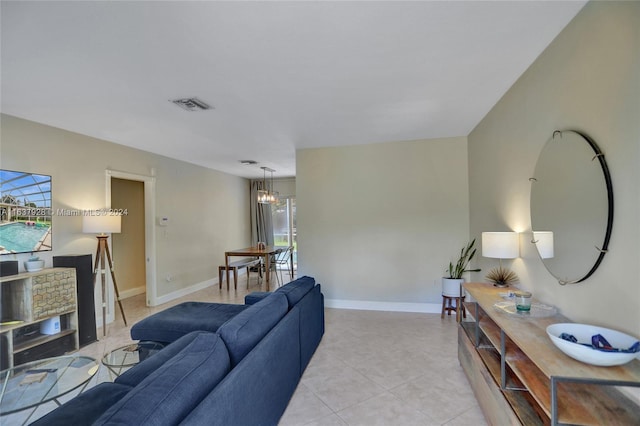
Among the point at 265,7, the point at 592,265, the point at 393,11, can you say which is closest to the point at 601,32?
the point at 393,11

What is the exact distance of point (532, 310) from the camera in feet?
6.29

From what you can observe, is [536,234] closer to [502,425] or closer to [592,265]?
[592,265]

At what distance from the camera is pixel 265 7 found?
159cm

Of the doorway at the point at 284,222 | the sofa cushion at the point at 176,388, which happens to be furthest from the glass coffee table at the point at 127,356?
the doorway at the point at 284,222

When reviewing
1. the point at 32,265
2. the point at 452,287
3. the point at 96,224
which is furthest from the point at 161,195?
the point at 452,287

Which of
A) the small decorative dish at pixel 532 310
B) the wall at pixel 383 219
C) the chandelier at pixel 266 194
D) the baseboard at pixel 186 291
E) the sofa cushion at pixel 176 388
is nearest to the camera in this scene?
the sofa cushion at pixel 176 388

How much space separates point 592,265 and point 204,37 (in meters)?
2.63

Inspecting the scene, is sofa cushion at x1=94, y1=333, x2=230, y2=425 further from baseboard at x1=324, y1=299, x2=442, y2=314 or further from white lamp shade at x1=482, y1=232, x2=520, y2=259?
baseboard at x1=324, y1=299, x2=442, y2=314

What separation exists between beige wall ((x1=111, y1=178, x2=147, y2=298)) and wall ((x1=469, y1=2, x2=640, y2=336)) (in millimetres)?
6186

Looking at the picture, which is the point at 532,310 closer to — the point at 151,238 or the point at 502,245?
the point at 502,245

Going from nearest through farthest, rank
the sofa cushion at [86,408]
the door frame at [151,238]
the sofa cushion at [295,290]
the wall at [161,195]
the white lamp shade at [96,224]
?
the sofa cushion at [86,408] → the sofa cushion at [295,290] → the wall at [161,195] → the white lamp shade at [96,224] → the door frame at [151,238]

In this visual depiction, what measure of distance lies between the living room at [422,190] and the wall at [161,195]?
0.02 metres

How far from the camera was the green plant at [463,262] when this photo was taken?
13.1 feet

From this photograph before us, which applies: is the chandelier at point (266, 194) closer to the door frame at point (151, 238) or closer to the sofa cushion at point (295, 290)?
the door frame at point (151, 238)
